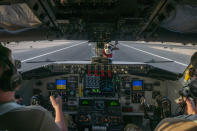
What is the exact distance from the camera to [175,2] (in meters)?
1.80

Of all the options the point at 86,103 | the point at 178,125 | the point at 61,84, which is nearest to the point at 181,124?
the point at 178,125

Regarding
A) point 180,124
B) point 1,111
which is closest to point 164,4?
point 180,124

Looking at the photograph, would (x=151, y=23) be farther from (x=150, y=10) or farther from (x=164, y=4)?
(x=164, y=4)

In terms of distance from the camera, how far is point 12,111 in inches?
42.9

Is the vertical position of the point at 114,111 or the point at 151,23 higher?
the point at 151,23

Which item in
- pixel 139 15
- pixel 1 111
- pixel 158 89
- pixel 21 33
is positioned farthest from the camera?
pixel 158 89

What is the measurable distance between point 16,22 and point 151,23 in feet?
5.91

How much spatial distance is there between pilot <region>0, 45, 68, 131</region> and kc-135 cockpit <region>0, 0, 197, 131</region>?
0.06 feet

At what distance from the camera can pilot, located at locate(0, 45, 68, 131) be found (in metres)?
1.06

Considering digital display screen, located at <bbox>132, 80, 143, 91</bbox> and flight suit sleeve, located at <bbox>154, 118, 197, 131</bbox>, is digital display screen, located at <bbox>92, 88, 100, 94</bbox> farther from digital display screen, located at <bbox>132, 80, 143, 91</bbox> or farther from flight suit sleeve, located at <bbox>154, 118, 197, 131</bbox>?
flight suit sleeve, located at <bbox>154, 118, 197, 131</bbox>

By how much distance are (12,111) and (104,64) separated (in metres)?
3.59

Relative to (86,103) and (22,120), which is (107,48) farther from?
(22,120)

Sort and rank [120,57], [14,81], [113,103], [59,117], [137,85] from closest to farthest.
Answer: [14,81] → [59,117] → [113,103] → [137,85] → [120,57]

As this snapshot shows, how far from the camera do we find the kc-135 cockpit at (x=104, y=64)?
2.01 metres
